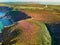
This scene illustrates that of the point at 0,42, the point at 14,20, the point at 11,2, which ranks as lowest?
the point at 0,42

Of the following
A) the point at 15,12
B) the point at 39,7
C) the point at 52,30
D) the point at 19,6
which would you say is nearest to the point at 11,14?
the point at 15,12

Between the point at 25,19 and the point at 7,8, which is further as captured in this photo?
the point at 7,8

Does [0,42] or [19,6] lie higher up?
[19,6]

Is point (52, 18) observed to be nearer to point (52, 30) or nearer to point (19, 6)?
point (52, 30)

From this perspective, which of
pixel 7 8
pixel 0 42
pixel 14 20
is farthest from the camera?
pixel 7 8

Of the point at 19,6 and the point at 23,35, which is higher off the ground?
the point at 19,6

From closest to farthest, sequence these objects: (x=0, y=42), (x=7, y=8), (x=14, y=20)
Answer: (x=0, y=42), (x=14, y=20), (x=7, y=8)

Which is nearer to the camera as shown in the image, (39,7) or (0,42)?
(0,42)

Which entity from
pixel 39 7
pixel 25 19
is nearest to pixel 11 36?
pixel 25 19

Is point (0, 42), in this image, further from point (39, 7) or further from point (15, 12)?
point (39, 7)
